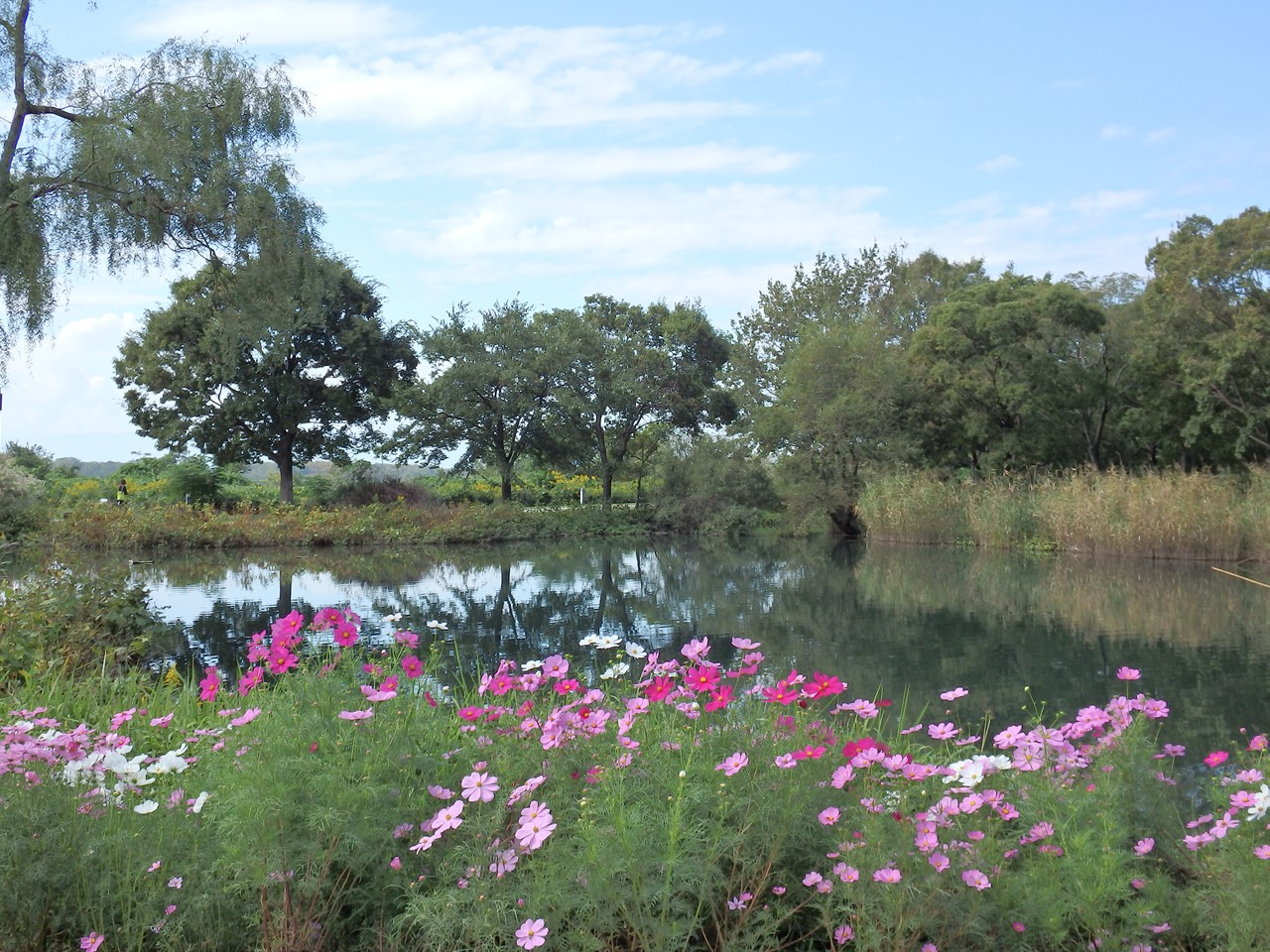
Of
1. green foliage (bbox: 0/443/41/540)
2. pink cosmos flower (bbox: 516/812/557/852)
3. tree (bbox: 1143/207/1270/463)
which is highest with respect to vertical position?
tree (bbox: 1143/207/1270/463)

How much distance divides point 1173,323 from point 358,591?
19.5 metres

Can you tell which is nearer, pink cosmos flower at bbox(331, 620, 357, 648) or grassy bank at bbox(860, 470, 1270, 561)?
pink cosmos flower at bbox(331, 620, 357, 648)

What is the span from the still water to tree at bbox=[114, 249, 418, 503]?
Answer: 7.36m

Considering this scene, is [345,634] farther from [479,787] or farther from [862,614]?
[862,614]

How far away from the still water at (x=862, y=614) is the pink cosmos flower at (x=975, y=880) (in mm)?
2705

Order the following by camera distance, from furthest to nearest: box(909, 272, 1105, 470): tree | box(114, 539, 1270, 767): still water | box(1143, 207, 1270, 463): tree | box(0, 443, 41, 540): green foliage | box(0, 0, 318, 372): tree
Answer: box(909, 272, 1105, 470): tree, box(1143, 207, 1270, 463): tree, box(0, 443, 41, 540): green foliage, box(0, 0, 318, 372): tree, box(114, 539, 1270, 767): still water

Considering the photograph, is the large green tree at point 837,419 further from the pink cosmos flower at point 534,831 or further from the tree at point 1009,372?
the pink cosmos flower at point 534,831

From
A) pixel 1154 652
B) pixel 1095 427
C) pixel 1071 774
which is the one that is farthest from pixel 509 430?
pixel 1071 774

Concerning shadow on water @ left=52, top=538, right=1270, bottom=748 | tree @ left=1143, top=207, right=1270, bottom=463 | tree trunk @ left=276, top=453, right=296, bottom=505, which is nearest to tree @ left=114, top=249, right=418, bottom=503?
tree trunk @ left=276, top=453, right=296, bottom=505

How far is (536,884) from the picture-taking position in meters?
1.94

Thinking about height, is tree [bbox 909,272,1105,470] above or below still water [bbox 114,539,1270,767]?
above

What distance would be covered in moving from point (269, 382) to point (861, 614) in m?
Answer: 20.0

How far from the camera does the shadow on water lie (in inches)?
261

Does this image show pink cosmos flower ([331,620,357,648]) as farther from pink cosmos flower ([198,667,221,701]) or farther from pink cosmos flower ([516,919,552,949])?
pink cosmos flower ([516,919,552,949])
